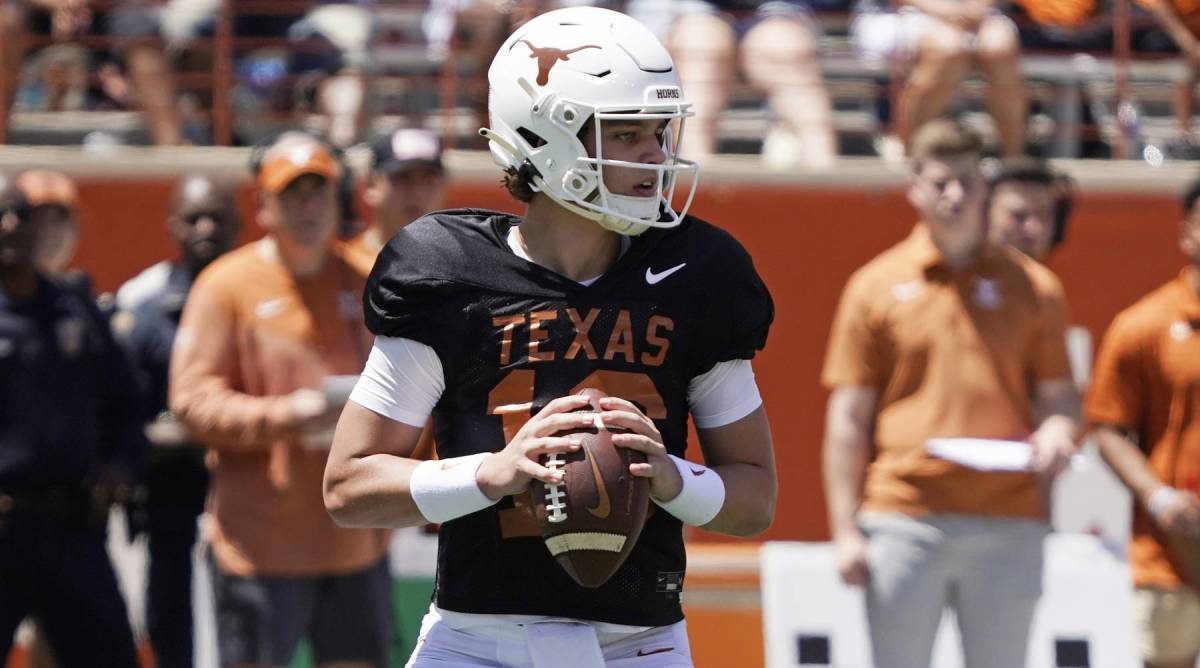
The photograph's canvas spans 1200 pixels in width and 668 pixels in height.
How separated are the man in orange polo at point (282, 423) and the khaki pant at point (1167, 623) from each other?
7.95ft

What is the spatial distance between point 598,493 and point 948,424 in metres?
3.08

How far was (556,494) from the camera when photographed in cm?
290

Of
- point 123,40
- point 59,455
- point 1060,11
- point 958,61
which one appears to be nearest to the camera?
point 59,455

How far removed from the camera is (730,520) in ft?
10.6

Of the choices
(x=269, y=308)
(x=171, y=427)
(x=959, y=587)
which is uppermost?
(x=269, y=308)

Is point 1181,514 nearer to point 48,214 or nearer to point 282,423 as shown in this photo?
point 282,423

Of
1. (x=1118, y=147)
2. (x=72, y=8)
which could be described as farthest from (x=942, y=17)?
(x=72, y=8)

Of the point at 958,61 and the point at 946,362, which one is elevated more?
the point at 958,61

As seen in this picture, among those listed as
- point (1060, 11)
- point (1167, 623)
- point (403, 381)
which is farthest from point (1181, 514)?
point (1060, 11)

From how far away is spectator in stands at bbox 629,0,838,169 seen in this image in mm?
8469

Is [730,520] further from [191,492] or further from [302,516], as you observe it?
[191,492]

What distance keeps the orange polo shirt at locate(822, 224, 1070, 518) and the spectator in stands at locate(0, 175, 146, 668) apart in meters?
2.38

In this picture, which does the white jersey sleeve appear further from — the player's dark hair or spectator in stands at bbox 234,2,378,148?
spectator in stands at bbox 234,2,378,148

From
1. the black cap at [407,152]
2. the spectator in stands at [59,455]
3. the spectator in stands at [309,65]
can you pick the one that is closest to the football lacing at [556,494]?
the spectator in stands at [59,455]
